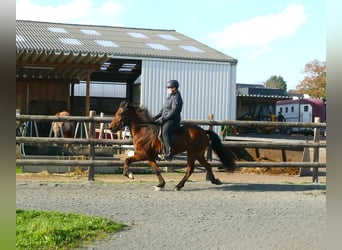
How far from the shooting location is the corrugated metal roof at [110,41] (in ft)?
84.9

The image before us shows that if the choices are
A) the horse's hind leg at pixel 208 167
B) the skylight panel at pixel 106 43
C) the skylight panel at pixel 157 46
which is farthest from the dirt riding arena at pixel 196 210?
the skylight panel at pixel 157 46

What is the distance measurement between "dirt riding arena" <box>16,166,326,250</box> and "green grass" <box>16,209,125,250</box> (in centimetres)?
22

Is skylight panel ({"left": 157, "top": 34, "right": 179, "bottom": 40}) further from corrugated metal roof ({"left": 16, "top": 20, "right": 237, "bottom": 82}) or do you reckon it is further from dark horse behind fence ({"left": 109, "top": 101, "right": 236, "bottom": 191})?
dark horse behind fence ({"left": 109, "top": 101, "right": 236, "bottom": 191})

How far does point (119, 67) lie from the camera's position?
1204 inches

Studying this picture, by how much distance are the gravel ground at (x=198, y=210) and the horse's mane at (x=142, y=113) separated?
1.43 meters

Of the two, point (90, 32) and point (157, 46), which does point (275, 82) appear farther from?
point (157, 46)

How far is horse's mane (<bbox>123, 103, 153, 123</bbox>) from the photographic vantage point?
35.1ft

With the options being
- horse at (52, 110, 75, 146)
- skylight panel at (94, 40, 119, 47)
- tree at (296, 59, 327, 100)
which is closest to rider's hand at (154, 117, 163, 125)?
horse at (52, 110, 75, 146)

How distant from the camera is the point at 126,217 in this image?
285 inches

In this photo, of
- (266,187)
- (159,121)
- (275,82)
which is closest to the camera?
(159,121)

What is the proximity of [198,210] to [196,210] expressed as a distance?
0.04 m

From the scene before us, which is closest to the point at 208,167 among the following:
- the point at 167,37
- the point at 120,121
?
the point at 120,121

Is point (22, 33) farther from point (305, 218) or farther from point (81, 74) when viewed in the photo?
point (305, 218)
